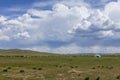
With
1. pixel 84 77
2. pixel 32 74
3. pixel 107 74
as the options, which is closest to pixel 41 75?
pixel 32 74

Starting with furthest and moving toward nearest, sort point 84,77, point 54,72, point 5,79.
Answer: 1. point 54,72
2. point 84,77
3. point 5,79

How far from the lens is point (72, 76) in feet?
157

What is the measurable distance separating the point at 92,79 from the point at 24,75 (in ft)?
32.9

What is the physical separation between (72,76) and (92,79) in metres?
3.60

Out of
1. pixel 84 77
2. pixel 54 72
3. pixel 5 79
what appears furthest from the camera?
pixel 54 72

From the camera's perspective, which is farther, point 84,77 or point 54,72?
point 54,72

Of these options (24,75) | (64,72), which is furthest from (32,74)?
(64,72)

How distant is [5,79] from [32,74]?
637 centimetres

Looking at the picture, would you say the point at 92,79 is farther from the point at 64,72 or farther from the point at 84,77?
the point at 64,72

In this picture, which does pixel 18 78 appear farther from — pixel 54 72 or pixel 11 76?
pixel 54 72

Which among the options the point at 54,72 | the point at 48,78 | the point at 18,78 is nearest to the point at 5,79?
the point at 18,78

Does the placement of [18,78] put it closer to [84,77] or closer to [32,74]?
[32,74]

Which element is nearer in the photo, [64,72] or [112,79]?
[112,79]

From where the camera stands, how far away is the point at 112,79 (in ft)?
150
